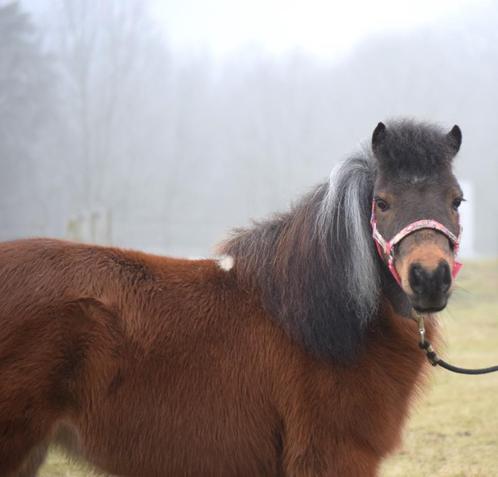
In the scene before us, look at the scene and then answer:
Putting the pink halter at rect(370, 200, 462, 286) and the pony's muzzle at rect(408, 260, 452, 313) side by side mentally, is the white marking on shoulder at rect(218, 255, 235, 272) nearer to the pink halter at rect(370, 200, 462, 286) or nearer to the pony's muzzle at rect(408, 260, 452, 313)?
the pink halter at rect(370, 200, 462, 286)

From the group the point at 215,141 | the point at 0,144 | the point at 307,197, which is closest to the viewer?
the point at 307,197

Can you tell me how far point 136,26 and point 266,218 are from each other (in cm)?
3276

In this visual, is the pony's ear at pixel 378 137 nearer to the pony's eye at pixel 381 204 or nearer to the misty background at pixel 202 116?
the pony's eye at pixel 381 204

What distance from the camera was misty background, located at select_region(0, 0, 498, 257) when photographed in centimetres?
3194

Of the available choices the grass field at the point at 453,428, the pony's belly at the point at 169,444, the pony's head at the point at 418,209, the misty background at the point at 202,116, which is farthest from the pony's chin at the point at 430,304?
the misty background at the point at 202,116

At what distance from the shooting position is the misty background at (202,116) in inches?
1258

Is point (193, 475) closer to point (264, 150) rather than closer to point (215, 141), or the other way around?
point (264, 150)

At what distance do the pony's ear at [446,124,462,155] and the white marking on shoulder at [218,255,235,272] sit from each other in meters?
1.36

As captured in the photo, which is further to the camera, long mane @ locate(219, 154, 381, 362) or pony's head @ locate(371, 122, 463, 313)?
long mane @ locate(219, 154, 381, 362)

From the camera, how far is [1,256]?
3.39m

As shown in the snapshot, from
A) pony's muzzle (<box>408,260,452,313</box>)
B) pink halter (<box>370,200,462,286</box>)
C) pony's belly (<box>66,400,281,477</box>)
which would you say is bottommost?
pony's belly (<box>66,400,281,477</box>)

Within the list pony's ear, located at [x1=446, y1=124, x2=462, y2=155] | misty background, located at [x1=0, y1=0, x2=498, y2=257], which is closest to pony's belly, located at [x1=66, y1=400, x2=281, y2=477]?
pony's ear, located at [x1=446, y1=124, x2=462, y2=155]

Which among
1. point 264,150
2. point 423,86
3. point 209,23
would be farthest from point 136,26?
point 209,23

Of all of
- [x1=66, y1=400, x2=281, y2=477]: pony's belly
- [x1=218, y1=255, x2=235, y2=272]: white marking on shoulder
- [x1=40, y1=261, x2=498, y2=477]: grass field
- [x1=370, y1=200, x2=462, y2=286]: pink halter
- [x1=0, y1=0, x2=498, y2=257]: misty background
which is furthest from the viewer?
[x1=0, y1=0, x2=498, y2=257]: misty background
